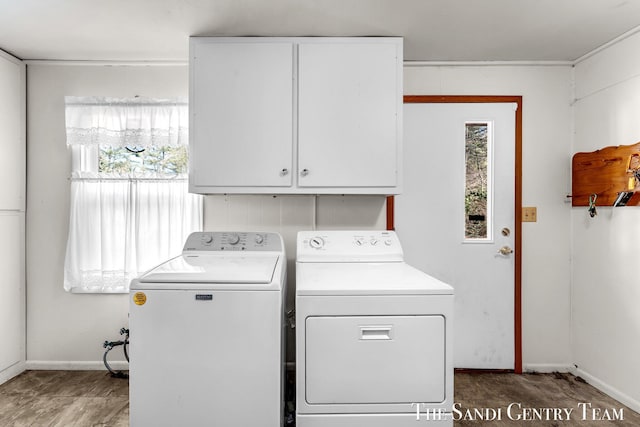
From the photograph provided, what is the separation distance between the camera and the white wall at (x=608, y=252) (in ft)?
7.47

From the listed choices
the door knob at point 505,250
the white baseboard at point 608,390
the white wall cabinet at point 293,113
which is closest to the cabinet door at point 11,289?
the white wall cabinet at point 293,113

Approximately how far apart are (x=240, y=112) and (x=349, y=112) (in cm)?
64

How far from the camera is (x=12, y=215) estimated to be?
2674mm

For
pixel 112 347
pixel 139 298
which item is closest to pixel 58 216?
pixel 112 347

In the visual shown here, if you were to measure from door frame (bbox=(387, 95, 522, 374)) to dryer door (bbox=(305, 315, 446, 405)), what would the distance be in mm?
1205

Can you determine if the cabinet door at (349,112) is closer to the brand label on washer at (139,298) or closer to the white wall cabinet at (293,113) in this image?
the white wall cabinet at (293,113)

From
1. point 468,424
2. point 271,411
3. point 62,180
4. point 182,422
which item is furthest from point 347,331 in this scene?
point 62,180

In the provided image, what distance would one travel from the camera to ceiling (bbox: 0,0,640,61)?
78.4 inches

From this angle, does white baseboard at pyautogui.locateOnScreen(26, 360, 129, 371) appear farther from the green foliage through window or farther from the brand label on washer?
the brand label on washer

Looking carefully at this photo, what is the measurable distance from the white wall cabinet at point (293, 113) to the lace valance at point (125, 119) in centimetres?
50

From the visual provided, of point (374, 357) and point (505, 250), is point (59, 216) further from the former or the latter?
point (505, 250)

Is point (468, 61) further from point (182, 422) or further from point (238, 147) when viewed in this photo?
point (182, 422)

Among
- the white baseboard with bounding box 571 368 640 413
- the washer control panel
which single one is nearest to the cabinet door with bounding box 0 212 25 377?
the washer control panel

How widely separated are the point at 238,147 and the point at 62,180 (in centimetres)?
147
